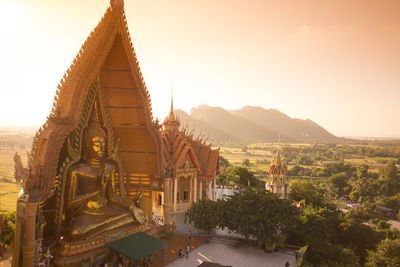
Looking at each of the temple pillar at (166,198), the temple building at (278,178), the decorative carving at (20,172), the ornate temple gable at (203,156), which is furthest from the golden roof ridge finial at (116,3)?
the temple building at (278,178)

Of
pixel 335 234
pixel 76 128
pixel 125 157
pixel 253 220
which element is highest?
pixel 76 128

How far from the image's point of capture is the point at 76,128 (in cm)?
1025

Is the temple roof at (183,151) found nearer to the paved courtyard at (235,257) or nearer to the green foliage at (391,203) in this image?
the paved courtyard at (235,257)

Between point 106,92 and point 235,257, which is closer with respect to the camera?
point 106,92

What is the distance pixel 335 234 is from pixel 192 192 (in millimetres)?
12513

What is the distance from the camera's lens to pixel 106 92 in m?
11.5

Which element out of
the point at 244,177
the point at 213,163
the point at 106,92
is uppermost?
the point at 106,92

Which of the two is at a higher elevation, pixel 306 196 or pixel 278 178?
pixel 278 178

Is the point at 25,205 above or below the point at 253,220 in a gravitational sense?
above

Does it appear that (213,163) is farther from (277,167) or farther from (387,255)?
(387,255)

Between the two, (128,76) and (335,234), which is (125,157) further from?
(335,234)

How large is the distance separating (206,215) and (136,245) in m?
6.62

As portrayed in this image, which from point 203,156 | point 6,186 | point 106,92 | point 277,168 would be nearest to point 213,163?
point 203,156

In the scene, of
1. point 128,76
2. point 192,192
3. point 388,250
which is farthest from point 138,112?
point 388,250
